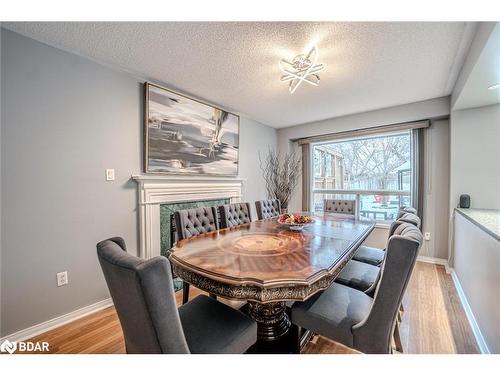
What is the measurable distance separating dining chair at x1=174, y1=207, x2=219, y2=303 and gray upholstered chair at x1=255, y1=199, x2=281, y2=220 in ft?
2.82

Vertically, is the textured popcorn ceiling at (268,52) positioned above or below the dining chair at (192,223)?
above

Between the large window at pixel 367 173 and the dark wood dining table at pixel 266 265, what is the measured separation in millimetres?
2169

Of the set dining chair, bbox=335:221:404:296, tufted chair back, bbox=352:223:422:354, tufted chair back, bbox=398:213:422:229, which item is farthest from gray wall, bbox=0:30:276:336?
tufted chair back, bbox=398:213:422:229

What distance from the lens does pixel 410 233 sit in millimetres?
1127

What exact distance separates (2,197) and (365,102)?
13.6 feet

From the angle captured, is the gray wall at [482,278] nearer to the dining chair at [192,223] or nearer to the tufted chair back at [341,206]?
the tufted chair back at [341,206]

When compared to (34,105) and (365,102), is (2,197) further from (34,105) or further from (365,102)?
(365,102)

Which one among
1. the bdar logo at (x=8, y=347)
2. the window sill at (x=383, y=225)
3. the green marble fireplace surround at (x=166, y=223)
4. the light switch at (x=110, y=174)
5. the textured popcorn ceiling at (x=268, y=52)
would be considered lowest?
the bdar logo at (x=8, y=347)

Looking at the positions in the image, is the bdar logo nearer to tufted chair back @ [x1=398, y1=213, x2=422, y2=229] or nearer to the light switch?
the light switch

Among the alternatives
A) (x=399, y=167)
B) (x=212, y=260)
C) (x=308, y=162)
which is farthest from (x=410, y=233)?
(x=308, y=162)

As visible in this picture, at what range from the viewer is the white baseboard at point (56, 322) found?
66.3 inches

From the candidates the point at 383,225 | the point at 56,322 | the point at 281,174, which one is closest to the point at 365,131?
the point at 383,225

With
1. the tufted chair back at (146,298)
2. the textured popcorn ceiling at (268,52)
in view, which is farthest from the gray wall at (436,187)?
the tufted chair back at (146,298)

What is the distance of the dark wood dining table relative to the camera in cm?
105
